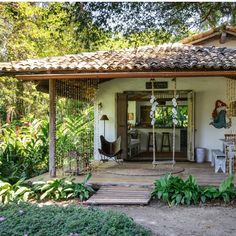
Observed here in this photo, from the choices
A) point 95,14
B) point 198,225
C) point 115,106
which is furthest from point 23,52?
point 198,225

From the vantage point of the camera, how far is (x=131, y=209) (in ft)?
22.9

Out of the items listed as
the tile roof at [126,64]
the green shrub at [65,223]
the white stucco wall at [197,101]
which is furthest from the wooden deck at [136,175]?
the green shrub at [65,223]

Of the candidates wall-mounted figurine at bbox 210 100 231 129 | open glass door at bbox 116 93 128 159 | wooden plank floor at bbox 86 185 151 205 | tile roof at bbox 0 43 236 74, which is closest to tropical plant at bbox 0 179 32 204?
wooden plank floor at bbox 86 185 151 205

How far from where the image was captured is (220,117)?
10781mm

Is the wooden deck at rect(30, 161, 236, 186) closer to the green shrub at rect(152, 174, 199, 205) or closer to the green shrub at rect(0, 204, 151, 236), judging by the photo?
the green shrub at rect(152, 174, 199, 205)

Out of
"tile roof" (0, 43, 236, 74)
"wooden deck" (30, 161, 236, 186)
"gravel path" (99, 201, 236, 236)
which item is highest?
"tile roof" (0, 43, 236, 74)

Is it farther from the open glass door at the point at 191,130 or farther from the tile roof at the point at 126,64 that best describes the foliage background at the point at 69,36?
the open glass door at the point at 191,130

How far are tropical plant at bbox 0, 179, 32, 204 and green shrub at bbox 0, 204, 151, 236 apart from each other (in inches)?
110

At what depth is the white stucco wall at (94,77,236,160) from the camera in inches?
437

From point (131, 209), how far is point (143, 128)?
822 centimetres

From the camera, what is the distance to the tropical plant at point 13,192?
24.3 feet

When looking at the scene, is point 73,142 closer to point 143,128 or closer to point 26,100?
point 143,128

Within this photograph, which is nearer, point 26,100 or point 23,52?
point 23,52

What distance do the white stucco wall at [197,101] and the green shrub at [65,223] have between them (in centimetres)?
690
